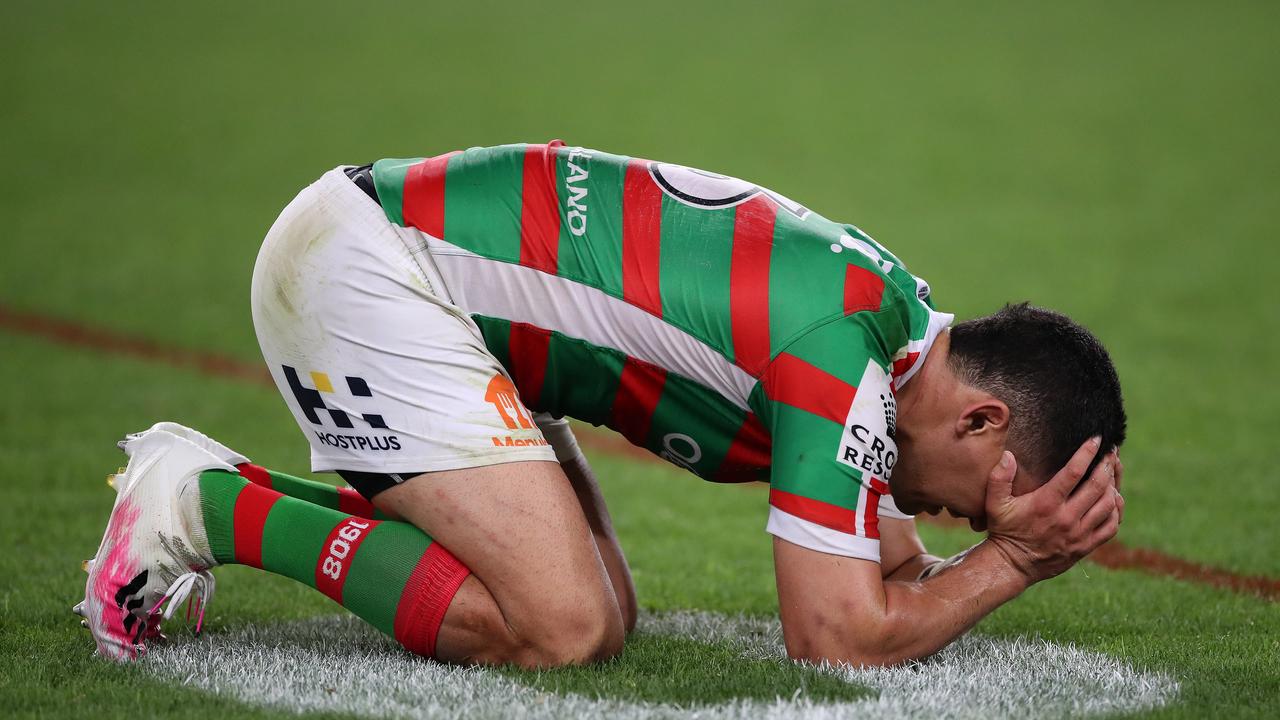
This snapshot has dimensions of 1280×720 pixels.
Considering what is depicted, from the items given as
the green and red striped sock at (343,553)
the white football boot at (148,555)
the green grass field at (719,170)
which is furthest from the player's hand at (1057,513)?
the white football boot at (148,555)

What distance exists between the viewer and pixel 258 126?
20.9 metres

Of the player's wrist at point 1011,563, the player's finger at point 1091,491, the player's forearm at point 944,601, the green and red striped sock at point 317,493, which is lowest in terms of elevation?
the green and red striped sock at point 317,493

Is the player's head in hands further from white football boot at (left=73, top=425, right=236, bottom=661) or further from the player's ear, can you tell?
white football boot at (left=73, top=425, right=236, bottom=661)

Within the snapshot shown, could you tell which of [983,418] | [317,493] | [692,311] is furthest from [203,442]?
[983,418]

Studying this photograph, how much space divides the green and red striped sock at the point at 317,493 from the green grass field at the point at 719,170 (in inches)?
17.9

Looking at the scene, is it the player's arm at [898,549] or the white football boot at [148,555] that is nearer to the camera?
the white football boot at [148,555]

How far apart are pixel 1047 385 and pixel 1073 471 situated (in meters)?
0.22

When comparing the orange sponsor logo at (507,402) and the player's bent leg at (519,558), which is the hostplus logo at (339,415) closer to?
the player's bent leg at (519,558)

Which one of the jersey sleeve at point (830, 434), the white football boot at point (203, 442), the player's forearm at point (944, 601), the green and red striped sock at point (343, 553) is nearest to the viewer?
the jersey sleeve at point (830, 434)

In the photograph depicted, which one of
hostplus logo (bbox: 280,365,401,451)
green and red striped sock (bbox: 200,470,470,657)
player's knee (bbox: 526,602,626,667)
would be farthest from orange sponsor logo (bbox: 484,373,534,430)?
player's knee (bbox: 526,602,626,667)

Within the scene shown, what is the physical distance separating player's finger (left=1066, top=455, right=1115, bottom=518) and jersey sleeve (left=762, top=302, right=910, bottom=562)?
510mm

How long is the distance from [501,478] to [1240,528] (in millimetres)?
3778

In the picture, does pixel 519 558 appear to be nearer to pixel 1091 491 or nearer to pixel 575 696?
pixel 575 696

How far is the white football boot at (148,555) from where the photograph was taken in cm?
359
